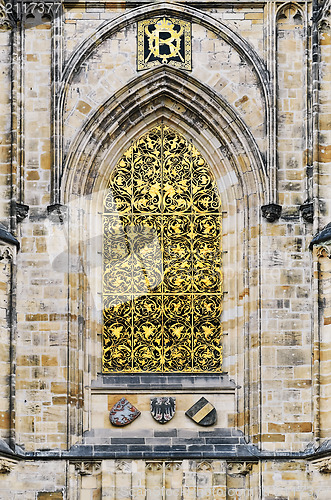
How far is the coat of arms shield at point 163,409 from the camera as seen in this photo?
24.0 meters

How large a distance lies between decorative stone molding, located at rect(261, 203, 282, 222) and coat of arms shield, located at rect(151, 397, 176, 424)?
277 centimetres

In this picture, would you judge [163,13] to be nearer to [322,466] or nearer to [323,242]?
[323,242]

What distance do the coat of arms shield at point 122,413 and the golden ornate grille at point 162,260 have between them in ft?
1.69

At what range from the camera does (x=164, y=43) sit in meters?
24.9

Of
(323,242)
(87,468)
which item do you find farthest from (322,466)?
(87,468)

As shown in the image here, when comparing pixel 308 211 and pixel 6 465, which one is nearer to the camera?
pixel 6 465

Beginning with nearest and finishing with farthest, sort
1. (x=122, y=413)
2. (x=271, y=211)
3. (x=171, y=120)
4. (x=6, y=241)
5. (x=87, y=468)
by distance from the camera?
(x=87, y=468)
(x=6, y=241)
(x=122, y=413)
(x=271, y=211)
(x=171, y=120)

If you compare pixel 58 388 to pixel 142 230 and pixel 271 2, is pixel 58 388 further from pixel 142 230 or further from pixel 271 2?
pixel 271 2

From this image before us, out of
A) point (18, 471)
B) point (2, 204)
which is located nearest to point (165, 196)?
point (2, 204)

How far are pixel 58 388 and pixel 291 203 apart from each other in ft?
13.3

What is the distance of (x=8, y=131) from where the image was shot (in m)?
24.3

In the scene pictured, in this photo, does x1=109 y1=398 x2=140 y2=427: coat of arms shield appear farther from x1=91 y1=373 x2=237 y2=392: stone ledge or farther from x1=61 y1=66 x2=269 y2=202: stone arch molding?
x1=61 y1=66 x2=269 y2=202: stone arch molding

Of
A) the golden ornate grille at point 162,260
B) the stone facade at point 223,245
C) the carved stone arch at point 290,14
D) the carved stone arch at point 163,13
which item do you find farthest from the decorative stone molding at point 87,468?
the carved stone arch at point 290,14

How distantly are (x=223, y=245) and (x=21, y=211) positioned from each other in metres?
2.82
